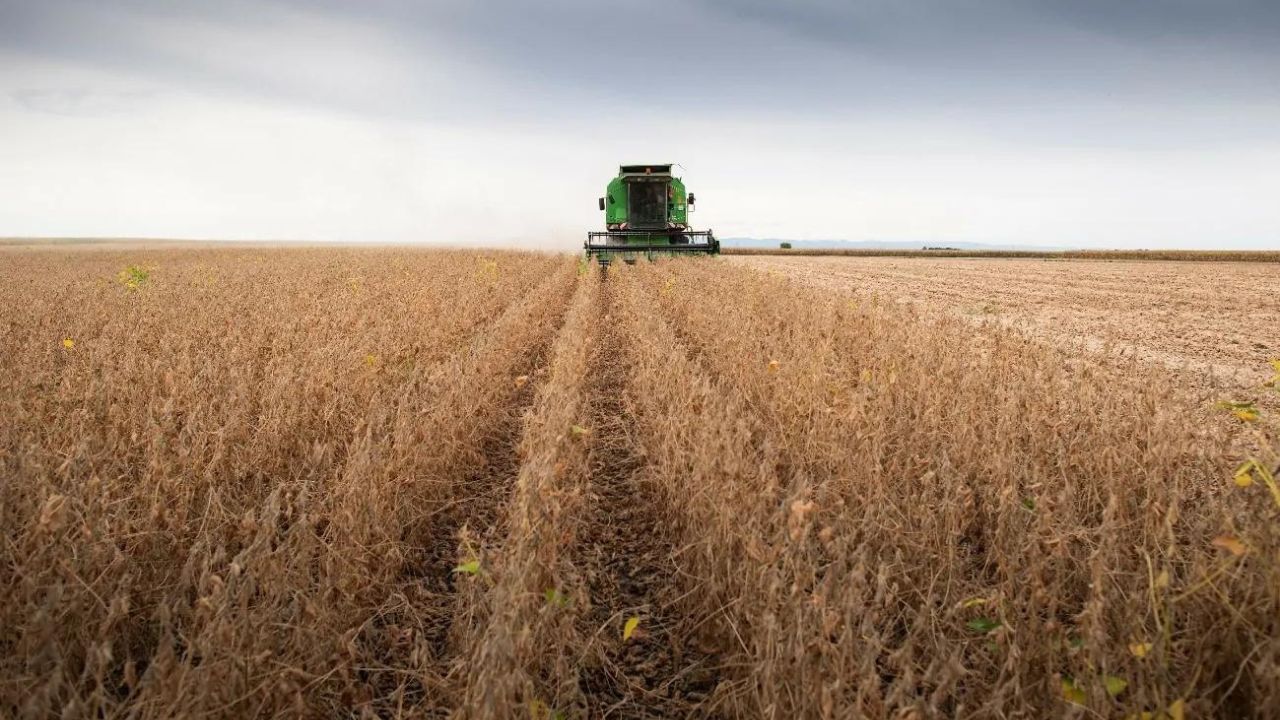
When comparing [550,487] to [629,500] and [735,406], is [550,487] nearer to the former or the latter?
[629,500]

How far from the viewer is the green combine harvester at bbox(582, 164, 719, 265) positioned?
2141 cm

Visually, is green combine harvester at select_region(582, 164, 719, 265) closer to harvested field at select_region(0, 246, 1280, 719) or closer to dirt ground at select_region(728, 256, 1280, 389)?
dirt ground at select_region(728, 256, 1280, 389)

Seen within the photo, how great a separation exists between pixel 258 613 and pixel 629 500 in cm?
210

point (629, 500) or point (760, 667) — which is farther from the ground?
point (760, 667)

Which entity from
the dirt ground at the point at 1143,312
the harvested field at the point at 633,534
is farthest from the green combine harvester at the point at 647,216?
the harvested field at the point at 633,534

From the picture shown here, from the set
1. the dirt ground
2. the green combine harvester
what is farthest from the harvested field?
the green combine harvester

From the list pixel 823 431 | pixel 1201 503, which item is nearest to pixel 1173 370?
pixel 1201 503

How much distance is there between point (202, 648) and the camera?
183 cm

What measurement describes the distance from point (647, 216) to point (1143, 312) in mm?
15088

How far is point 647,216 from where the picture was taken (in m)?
22.8

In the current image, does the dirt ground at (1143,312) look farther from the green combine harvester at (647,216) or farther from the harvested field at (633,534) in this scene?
the green combine harvester at (647,216)

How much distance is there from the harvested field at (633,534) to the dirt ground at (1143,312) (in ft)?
1.08

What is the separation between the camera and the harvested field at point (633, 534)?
1895 millimetres

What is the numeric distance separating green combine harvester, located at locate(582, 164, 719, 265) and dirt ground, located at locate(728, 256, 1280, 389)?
612 centimetres
